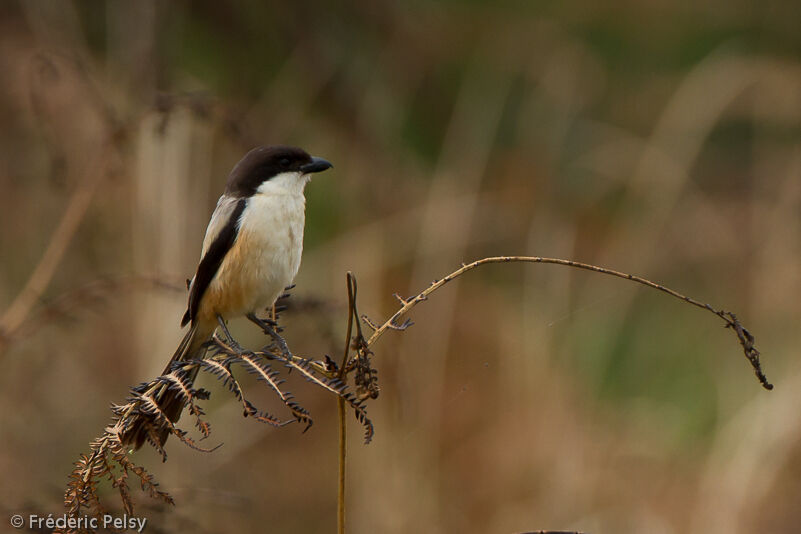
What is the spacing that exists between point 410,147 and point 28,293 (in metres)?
4.64

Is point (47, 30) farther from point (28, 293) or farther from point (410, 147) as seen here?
point (410, 147)

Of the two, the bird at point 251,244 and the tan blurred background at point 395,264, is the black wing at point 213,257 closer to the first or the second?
the bird at point 251,244

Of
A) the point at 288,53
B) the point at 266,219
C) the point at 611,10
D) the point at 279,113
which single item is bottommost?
the point at 266,219

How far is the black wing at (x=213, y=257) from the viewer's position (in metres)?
2.77

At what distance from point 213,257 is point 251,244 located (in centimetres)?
16

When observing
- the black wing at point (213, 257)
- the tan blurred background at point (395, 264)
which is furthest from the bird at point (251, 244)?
the tan blurred background at point (395, 264)

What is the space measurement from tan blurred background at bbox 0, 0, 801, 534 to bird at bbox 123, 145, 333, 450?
169 mm

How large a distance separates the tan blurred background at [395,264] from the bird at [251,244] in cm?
17

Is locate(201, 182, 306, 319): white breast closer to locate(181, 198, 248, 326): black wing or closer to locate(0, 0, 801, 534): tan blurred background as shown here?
locate(181, 198, 248, 326): black wing

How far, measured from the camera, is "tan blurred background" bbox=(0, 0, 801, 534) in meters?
4.09

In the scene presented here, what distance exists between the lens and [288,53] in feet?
18.7

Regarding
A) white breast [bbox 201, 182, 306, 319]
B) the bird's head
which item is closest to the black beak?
the bird's head

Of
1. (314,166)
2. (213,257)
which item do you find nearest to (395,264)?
(314,166)

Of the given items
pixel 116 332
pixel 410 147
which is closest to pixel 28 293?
pixel 116 332
